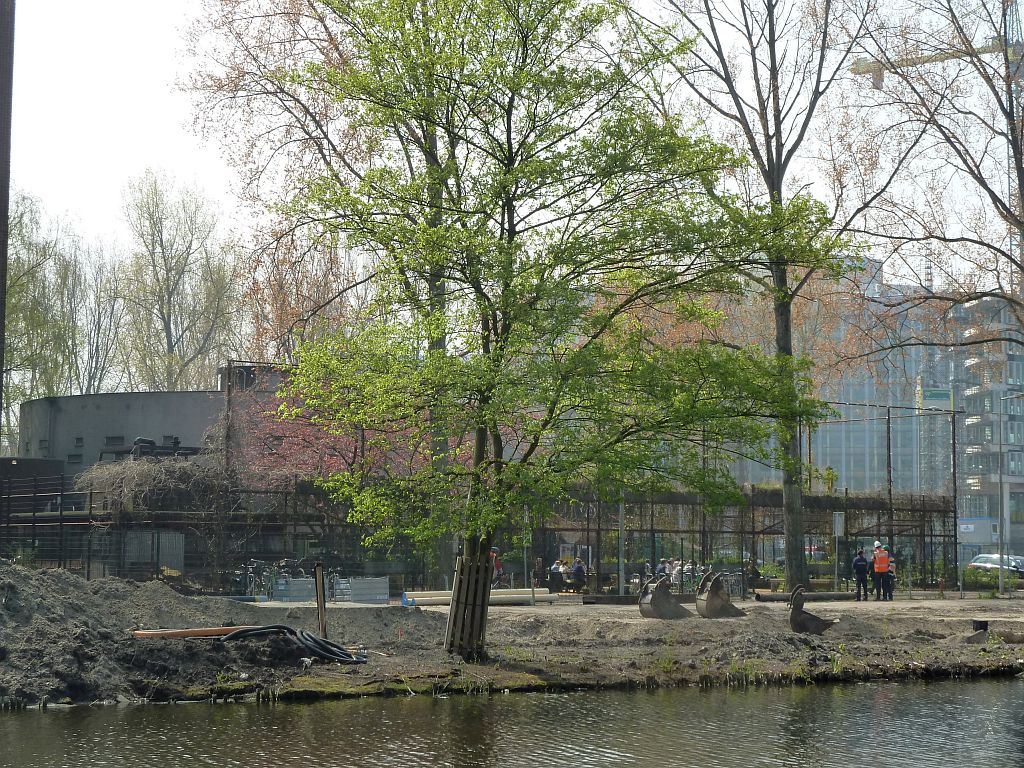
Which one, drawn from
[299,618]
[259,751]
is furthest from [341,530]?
[259,751]

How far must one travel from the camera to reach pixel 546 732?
12.1 m

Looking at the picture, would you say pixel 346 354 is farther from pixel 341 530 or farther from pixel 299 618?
pixel 341 530

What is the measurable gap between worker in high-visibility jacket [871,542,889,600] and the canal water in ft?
60.2

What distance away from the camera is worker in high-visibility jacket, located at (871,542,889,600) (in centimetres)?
3306

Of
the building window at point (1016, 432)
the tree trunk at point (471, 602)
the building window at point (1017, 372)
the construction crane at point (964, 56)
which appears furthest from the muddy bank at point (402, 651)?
the building window at point (1016, 432)

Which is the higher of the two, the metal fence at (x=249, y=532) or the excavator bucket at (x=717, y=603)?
the metal fence at (x=249, y=532)

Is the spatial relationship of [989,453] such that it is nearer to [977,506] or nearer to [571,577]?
[977,506]

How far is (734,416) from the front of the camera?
15.9 meters

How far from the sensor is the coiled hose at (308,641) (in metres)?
16.1

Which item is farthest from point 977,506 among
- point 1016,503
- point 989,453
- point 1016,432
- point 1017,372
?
point 1017,372

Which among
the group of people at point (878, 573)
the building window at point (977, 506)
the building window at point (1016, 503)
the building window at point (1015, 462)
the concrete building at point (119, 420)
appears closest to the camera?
the group of people at point (878, 573)

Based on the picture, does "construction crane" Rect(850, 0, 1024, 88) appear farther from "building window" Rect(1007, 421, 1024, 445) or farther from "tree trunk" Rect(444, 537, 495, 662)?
"building window" Rect(1007, 421, 1024, 445)

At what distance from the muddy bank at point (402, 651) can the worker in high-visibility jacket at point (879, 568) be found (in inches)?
353

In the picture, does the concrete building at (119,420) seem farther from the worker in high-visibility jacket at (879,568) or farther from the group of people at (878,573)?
the worker in high-visibility jacket at (879,568)
